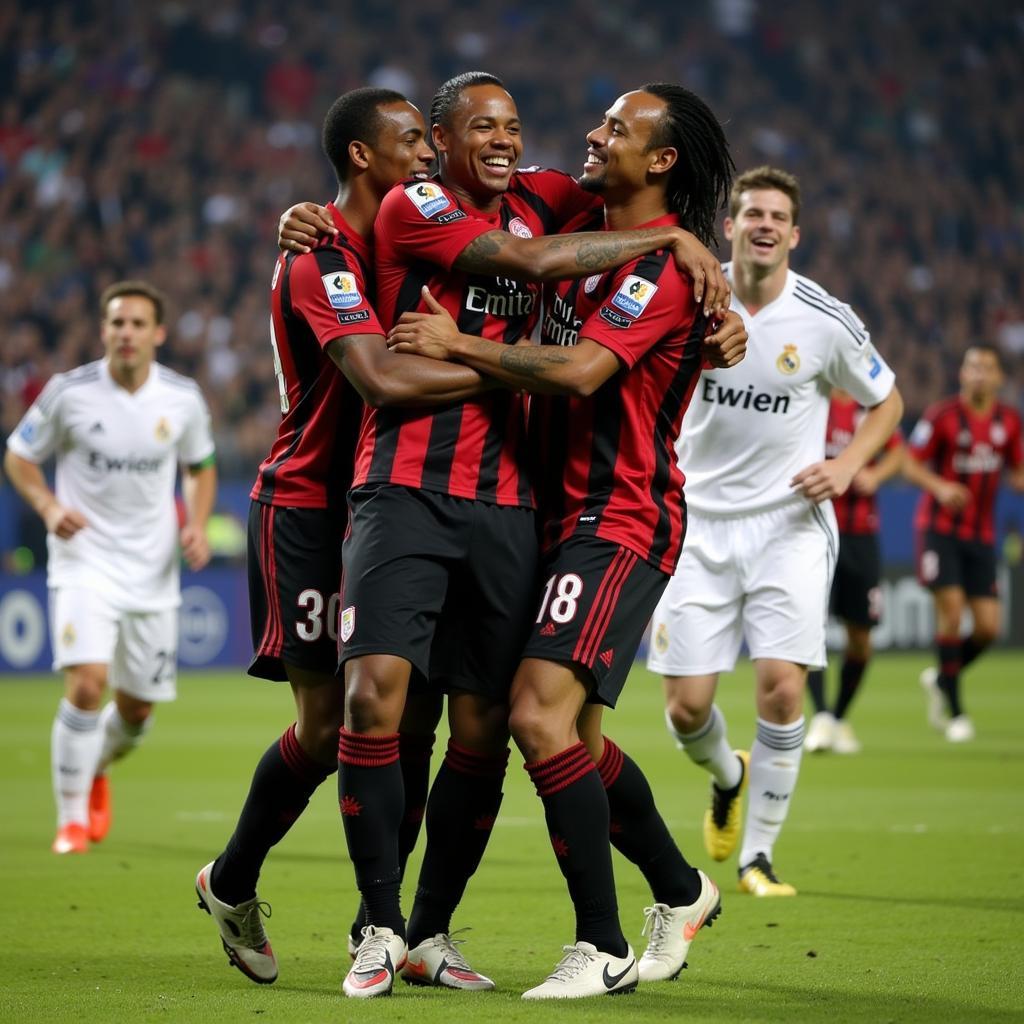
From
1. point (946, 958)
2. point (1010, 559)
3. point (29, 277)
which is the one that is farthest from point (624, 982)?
point (29, 277)

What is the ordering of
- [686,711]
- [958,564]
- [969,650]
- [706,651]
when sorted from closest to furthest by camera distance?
[686,711], [706,651], [969,650], [958,564]

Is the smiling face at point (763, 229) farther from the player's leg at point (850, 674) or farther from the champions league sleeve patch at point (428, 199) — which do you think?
the player's leg at point (850, 674)

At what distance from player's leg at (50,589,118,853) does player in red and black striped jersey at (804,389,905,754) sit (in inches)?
201

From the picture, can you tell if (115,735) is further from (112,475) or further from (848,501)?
(848,501)

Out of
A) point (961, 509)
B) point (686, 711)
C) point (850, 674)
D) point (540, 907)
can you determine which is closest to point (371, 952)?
point (540, 907)

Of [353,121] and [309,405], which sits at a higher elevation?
[353,121]

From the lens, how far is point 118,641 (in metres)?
8.34

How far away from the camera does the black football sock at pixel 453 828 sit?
4832 mm

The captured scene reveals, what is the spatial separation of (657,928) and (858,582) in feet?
22.4

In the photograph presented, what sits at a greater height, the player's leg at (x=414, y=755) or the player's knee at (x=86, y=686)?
the player's leg at (x=414, y=755)

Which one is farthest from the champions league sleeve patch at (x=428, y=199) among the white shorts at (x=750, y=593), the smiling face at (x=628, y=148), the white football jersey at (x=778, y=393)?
the white shorts at (x=750, y=593)

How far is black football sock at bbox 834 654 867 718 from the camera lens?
11484mm

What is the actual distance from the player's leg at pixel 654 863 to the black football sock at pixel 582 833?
1.01ft

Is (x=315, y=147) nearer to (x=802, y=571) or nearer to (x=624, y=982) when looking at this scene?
(x=802, y=571)
